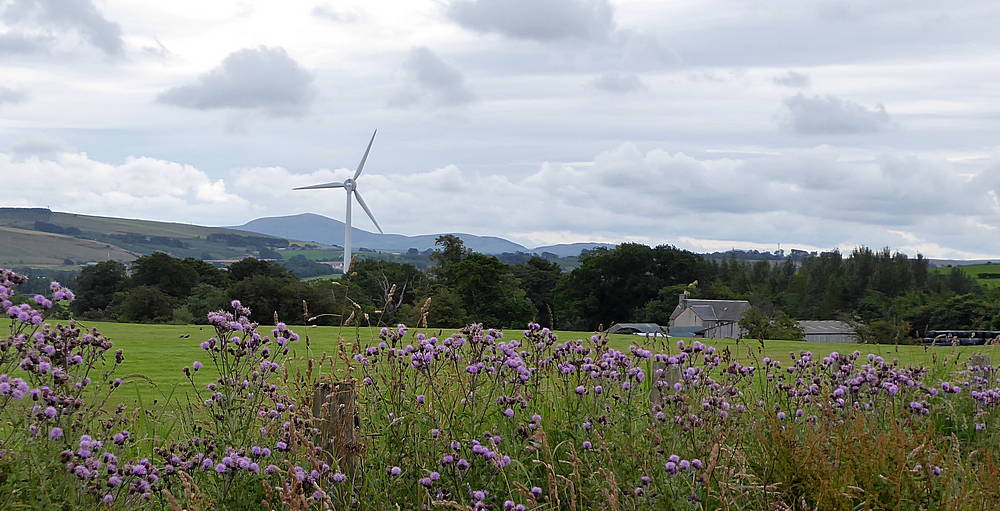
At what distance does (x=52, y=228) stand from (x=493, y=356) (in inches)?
7496

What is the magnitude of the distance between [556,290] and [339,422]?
7261 cm

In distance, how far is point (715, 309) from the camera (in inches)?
2830

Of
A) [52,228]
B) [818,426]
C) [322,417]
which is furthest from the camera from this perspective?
[52,228]

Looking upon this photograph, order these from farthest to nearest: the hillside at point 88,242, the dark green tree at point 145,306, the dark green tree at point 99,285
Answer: the hillside at point 88,242 → the dark green tree at point 99,285 → the dark green tree at point 145,306

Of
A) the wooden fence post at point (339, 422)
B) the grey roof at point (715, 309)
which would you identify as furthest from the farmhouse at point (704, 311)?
the wooden fence post at point (339, 422)

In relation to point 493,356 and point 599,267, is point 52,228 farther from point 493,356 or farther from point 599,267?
point 493,356

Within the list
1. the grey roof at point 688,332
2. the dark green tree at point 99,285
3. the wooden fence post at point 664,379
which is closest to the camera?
the wooden fence post at point 664,379

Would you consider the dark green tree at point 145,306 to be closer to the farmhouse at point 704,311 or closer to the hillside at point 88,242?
the farmhouse at point 704,311

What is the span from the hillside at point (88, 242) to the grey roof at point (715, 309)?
88946 mm

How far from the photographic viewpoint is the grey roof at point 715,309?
70.8 m

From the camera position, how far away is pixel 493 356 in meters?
6.64

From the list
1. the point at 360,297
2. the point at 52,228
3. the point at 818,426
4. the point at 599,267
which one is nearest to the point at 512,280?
the point at 599,267

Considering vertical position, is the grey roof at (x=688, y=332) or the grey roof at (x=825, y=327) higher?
the grey roof at (x=688, y=332)

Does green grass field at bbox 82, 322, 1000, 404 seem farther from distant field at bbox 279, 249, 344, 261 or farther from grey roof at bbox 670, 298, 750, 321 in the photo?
distant field at bbox 279, 249, 344, 261
